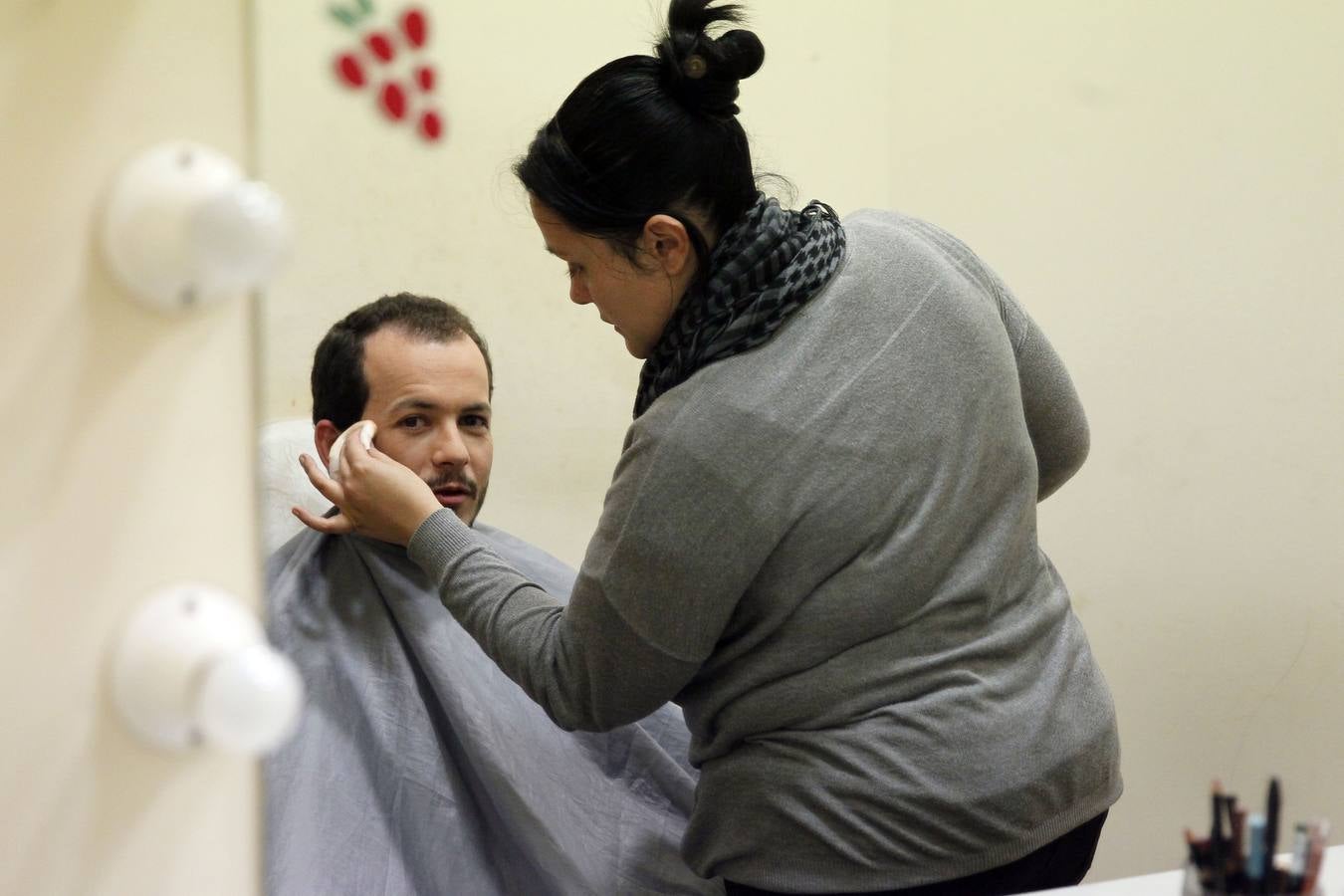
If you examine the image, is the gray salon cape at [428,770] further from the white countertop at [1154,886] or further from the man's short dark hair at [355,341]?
the white countertop at [1154,886]

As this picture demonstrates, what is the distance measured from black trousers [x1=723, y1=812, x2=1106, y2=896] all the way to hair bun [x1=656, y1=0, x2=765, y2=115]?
736 mm

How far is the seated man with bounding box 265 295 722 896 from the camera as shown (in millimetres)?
1235

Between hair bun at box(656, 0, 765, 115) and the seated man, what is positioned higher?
hair bun at box(656, 0, 765, 115)

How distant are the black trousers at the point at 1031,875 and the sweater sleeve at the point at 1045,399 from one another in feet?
1.13

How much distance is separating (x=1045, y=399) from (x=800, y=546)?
39 centimetres

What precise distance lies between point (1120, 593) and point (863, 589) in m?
0.92

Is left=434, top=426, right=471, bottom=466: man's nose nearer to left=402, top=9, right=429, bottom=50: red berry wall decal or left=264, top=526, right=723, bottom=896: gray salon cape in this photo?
left=264, top=526, right=723, bottom=896: gray salon cape

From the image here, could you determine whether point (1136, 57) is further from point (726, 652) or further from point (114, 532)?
point (114, 532)

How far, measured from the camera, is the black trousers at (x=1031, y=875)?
1.13 m

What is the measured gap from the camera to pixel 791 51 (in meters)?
2.20

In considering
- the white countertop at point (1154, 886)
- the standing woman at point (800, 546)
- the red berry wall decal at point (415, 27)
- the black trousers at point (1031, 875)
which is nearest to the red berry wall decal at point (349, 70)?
the red berry wall decal at point (415, 27)

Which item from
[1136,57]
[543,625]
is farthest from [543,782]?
[1136,57]

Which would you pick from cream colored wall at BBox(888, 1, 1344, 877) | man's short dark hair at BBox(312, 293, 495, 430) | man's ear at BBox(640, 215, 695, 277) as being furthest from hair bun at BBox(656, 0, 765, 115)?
cream colored wall at BBox(888, 1, 1344, 877)

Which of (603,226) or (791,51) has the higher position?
(791,51)
